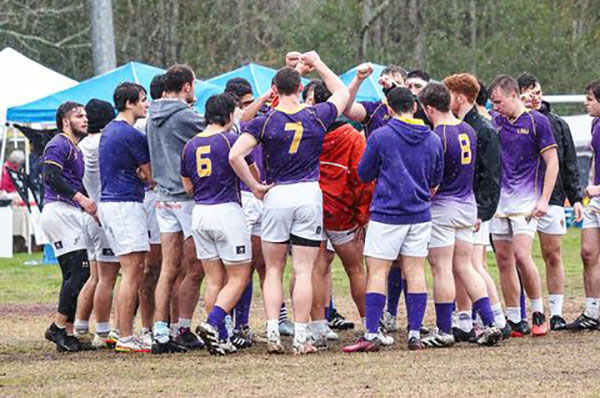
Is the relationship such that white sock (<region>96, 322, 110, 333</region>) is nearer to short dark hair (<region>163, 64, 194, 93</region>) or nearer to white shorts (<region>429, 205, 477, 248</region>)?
short dark hair (<region>163, 64, 194, 93</region>)

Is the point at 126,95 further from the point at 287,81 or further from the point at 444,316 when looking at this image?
the point at 444,316

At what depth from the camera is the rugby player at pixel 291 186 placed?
34.8 ft

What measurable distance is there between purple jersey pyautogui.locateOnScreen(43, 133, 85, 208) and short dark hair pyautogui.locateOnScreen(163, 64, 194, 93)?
1.16 meters

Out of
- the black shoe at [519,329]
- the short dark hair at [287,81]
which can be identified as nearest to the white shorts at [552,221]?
the black shoe at [519,329]

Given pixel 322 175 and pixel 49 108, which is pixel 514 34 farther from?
pixel 322 175

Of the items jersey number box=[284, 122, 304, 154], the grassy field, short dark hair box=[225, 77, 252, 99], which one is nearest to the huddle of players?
jersey number box=[284, 122, 304, 154]

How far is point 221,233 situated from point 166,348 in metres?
1.19

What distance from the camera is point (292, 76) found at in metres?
10.7

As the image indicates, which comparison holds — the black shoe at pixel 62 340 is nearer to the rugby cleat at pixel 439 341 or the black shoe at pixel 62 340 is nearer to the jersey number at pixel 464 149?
the rugby cleat at pixel 439 341

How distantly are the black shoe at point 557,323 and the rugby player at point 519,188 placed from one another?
1.31 feet

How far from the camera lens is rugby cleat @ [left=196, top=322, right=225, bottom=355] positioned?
10.5m

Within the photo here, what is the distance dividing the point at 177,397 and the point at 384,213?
2802mm

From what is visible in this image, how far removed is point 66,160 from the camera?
38.0ft

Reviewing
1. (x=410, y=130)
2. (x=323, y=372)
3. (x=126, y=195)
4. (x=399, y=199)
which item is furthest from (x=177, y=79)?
(x=323, y=372)
